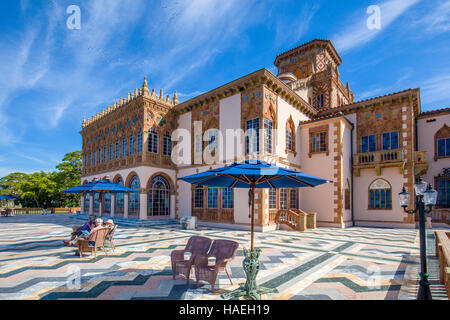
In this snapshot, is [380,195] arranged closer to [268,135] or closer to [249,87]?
[268,135]

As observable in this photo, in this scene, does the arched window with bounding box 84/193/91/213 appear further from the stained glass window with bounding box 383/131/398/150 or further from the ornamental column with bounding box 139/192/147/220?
the stained glass window with bounding box 383/131/398/150

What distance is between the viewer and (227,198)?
16.2 meters

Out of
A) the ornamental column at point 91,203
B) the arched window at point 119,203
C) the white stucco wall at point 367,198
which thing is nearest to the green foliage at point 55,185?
the ornamental column at point 91,203

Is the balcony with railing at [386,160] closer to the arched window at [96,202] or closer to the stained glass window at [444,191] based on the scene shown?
the stained glass window at [444,191]

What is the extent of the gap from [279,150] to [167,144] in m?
8.58

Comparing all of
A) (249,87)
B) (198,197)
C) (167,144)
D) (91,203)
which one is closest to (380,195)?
(249,87)

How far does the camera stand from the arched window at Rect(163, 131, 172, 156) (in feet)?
65.2

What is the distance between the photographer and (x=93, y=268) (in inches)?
260

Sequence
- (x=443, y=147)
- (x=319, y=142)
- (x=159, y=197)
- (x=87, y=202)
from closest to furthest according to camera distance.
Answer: (x=443, y=147) < (x=319, y=142) < (x=159, y=197) < (x=87, y=202)

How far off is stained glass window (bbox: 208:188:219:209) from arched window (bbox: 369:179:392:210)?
10.2 meters

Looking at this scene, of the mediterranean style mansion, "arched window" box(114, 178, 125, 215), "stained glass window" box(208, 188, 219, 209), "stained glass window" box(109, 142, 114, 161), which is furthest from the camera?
"stained glass window" box(109, 142, 114, 161)

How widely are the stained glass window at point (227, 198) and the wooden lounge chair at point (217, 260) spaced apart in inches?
409

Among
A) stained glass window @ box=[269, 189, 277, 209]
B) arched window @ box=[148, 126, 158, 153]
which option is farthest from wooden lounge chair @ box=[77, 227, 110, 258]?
arched window @ box=[148, 126, 158, 153]
